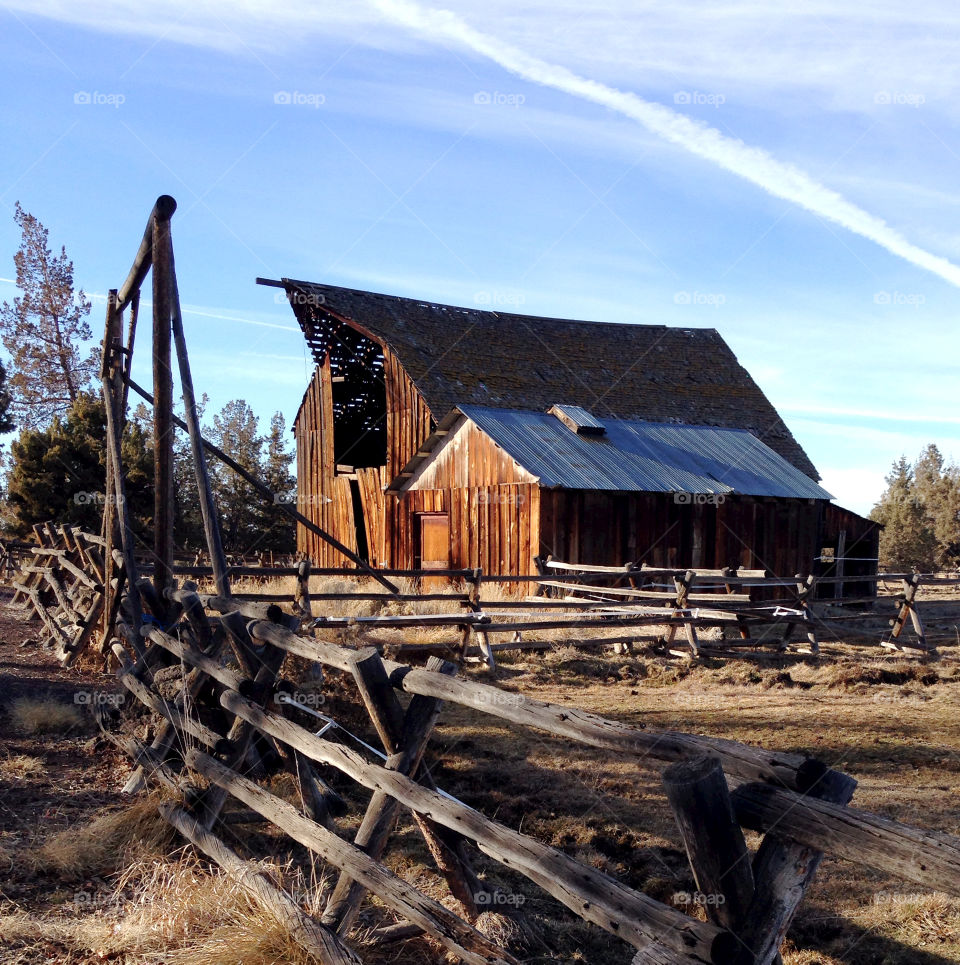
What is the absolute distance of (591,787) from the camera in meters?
7.61

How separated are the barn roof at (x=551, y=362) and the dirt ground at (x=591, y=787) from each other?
1277 centimetres

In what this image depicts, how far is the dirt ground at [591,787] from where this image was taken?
4723 mm

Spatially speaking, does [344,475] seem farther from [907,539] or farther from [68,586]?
[907,539]

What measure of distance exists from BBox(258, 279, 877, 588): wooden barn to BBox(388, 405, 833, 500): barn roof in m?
0.06

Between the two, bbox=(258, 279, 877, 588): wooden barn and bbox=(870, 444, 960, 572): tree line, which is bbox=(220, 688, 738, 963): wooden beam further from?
bbox=(870, 444, 960, 572): tree line

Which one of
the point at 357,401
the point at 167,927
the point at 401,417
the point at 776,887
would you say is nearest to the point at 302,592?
the point at 167,927

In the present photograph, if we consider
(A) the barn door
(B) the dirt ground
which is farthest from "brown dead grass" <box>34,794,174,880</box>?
(A) the barn door

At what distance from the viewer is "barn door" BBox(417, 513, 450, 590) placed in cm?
2295

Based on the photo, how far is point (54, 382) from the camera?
1642 inches

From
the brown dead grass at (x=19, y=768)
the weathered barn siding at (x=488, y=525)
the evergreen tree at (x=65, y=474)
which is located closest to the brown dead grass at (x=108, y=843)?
the brown dead grass at (x=19, y=768)

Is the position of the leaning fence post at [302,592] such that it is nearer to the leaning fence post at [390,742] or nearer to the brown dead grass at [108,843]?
the brown dead grass at [108,843]

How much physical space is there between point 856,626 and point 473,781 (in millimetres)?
14869

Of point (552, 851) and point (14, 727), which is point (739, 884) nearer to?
point (552, 851)

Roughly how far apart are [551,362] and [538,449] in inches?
262
